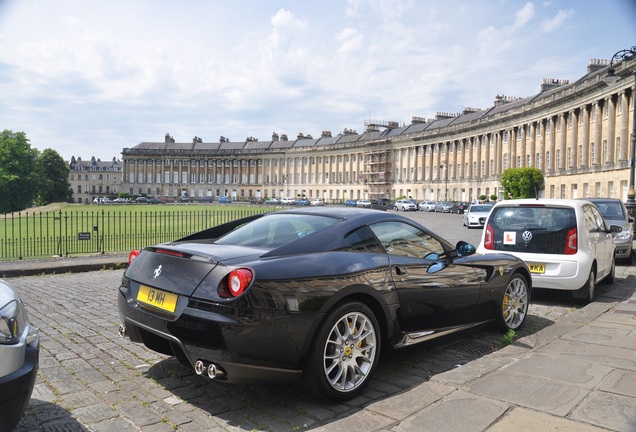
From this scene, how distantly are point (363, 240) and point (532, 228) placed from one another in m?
4.95

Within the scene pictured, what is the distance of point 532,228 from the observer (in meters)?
8.49

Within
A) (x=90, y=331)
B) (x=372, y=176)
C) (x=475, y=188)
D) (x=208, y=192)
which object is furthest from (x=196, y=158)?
(x=90, y=331)

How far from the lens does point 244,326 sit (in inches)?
141

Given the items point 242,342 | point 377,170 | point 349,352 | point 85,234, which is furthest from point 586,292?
point 377,170

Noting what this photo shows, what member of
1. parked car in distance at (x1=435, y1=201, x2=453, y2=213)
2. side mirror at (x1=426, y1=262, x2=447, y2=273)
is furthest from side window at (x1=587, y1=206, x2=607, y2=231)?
parked car in distance at (x1=435, y1=201, x2=453, y2=213)

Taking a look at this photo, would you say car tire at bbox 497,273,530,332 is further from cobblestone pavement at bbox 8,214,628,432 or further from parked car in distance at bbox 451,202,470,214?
parked car in distance at bbox 451,202,470,214

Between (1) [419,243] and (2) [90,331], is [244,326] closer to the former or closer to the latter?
(1) [419,243]

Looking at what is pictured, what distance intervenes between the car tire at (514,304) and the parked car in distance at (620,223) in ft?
24.2

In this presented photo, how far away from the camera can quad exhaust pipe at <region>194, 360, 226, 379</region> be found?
3.61 m

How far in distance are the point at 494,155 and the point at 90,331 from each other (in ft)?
280

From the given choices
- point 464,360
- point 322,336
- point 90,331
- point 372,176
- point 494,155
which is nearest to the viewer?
point 322,336

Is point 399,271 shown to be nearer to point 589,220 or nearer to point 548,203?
point 548,203

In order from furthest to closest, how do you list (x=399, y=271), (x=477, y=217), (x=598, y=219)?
(x=477, y=217) → (x=598, y=219) → (x=399, y=271)

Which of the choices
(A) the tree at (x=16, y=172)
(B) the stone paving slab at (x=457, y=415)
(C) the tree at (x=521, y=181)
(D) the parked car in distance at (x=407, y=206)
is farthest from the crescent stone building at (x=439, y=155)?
(A) the tree at (x=16, y=172)
